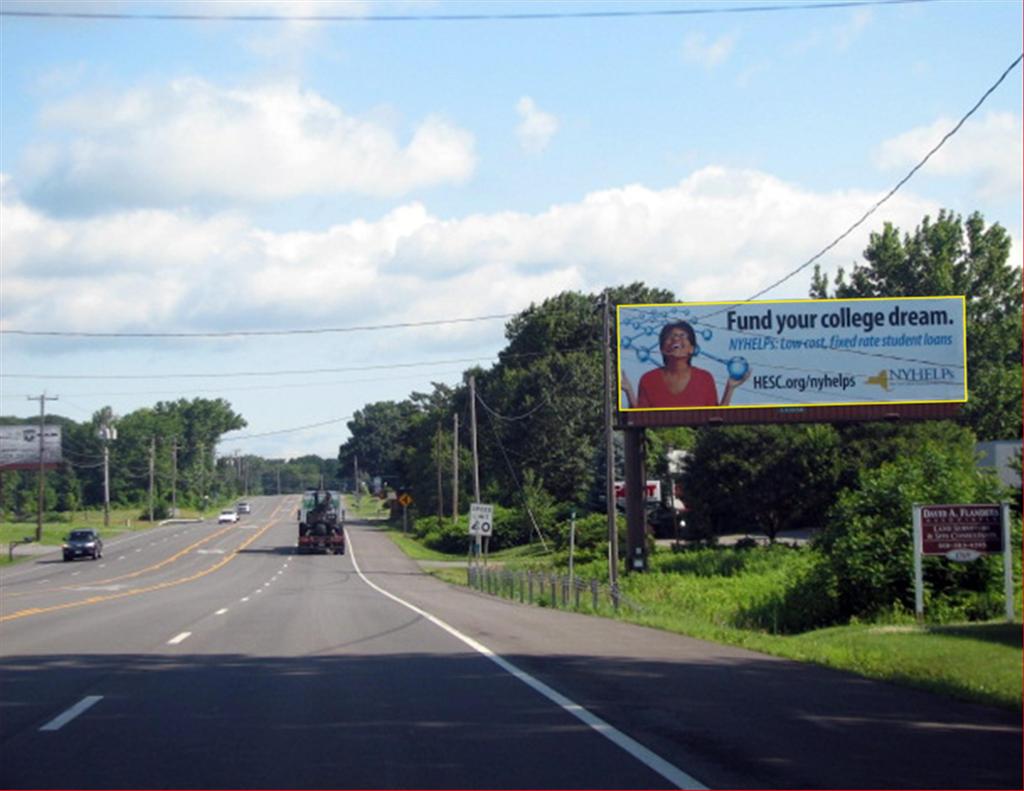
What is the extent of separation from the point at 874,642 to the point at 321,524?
59.2 m

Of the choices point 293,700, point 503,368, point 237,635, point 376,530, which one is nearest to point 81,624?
point 237,635

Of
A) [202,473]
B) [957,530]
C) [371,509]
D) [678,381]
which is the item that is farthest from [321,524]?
[202,473]

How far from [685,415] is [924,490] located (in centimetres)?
1890

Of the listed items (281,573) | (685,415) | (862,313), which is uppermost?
(862,313)

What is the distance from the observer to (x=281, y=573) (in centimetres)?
5722

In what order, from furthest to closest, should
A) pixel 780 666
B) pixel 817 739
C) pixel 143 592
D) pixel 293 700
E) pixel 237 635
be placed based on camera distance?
pixel 143 592, pixel 237 635, pixel 780 666, pixel 293 700, pixel 817 739

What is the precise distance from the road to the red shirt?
995 inches

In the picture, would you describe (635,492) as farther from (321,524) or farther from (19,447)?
(19,447)

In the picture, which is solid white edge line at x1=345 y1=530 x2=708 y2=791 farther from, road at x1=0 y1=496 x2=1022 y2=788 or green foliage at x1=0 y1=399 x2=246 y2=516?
green foliage at x1=0 y1=399 x2=246 y2=516

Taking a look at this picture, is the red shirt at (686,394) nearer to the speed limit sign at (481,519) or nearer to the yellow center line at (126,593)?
the speed limit sign at (481,519)

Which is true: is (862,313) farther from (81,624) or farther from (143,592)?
(81,624)

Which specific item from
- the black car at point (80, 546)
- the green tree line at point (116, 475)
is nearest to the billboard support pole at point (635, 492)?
the black car at point (80, 546)

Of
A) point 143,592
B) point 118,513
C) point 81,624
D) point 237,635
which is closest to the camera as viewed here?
point 237,635

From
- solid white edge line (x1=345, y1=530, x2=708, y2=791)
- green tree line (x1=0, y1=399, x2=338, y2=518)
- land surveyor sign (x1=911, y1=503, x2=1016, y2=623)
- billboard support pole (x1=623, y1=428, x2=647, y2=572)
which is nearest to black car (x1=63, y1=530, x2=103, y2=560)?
billboard support pole (x1=623, y1=428, x2=647, y2=572)
